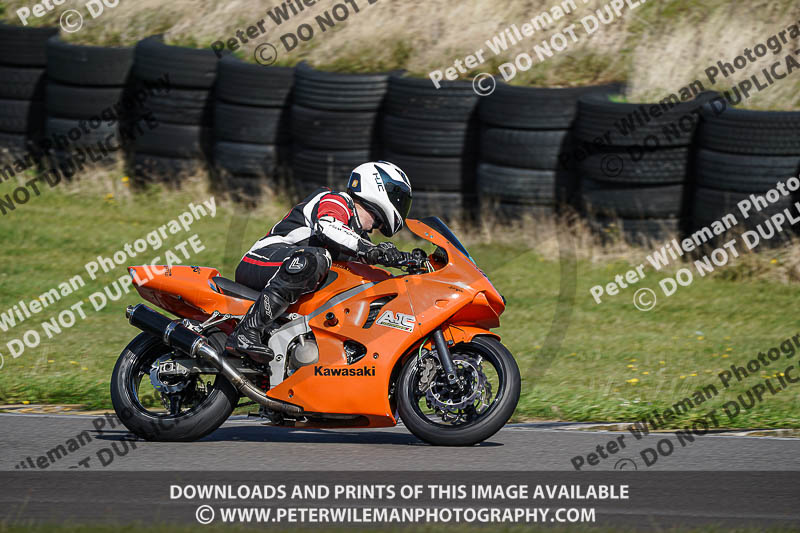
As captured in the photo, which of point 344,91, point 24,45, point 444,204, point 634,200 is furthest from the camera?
point 24,45

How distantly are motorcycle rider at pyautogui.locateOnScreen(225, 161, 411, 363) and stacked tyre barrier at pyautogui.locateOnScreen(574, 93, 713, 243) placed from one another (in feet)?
18.0

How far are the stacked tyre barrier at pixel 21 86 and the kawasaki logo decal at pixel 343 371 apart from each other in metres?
10.3

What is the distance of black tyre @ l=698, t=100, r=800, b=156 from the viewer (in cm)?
1097

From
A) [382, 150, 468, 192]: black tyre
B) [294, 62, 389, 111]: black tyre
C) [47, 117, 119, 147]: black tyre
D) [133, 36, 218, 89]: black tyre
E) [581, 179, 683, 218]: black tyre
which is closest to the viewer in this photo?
[581, 179, 683, 218]: black tyre

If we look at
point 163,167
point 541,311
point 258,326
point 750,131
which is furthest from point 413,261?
point 163,167

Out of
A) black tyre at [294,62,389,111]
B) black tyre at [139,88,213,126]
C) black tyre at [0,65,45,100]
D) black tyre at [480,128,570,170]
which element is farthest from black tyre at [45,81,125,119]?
black tyre at [480,128,570,170]

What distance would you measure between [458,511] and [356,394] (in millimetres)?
1418

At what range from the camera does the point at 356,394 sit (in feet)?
20.8

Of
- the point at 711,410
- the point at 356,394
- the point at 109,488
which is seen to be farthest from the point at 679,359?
the point at 109,488

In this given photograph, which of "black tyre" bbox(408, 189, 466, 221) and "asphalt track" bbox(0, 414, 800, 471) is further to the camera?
"black tyre" bbox(408, 189, 466, 221)

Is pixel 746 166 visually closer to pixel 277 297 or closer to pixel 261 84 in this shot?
pixel 261 84

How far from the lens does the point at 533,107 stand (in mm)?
12203

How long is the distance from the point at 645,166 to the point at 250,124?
196 inches

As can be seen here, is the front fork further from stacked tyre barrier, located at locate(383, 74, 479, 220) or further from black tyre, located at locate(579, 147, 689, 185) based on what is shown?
stacked tyre barrier, located at locate(383, 74, 479, 220)
